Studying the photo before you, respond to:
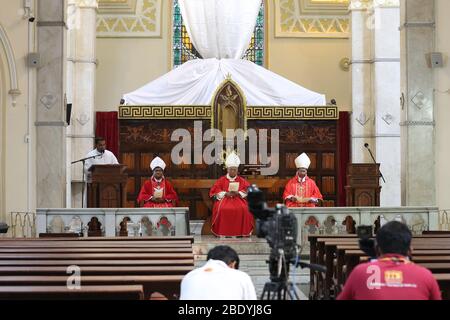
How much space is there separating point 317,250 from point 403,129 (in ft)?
17.3

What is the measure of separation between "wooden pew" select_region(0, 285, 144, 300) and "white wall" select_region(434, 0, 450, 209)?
31.9 ft

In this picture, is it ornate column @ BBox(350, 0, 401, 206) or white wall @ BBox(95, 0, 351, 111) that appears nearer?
ornate column @ BBox(350, 0, 401, 206)

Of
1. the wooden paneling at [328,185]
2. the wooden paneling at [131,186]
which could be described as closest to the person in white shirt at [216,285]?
the wooden paneling at [131,186]

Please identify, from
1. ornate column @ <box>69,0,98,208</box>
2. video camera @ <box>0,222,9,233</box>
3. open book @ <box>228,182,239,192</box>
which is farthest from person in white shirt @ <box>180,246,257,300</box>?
ornate column @ <box>69,0,98,208</box>

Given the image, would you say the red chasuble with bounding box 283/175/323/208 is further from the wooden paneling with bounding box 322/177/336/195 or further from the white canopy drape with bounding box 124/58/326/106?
the white canopy drape with bounding box 124/58/326/106

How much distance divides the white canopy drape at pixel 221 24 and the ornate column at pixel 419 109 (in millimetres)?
6017

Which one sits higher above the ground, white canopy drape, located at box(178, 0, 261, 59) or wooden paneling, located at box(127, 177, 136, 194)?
white canopy drape, located at box(178, 0, 261, 59)

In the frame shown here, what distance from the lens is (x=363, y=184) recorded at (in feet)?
45.9

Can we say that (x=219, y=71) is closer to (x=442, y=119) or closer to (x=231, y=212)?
(x=231, y=212)

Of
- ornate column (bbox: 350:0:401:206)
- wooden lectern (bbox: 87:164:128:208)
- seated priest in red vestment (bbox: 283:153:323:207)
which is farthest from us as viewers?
ornate column (bbox: 350:0:401:206)

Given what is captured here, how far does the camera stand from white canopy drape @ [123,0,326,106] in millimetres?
18500

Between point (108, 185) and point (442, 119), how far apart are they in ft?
17.8

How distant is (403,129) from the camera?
14.2 metres
